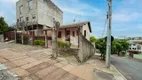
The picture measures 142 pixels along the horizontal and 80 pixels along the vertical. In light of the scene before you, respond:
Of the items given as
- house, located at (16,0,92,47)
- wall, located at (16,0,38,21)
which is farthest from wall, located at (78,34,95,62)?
wall, located at (16,0,38,21)

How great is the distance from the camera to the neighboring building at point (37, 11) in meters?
20.5

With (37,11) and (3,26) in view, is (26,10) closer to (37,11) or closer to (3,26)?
(37,11)

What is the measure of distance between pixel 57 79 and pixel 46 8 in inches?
815

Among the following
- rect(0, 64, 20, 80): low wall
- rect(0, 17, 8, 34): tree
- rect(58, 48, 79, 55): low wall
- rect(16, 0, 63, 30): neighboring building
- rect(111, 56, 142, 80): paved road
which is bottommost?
rect(111, 56, 142, 80): paved road

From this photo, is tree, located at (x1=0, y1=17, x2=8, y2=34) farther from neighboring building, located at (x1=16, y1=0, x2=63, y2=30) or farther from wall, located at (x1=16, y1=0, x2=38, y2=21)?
wall, located at (x1=16, y1=0, x2=38, y2=21)

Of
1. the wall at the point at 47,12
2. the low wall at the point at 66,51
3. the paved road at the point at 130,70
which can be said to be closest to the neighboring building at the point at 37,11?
the wall at the point at 47,12

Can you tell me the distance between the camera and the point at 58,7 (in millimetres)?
27703

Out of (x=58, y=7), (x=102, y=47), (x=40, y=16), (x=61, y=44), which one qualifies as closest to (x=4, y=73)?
(x=61, y=44)

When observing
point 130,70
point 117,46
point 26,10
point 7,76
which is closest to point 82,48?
point 7,76

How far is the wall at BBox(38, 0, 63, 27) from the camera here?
68.7ft

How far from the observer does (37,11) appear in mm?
20172

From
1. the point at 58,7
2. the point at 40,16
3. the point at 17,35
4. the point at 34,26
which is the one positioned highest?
the point at 58,7

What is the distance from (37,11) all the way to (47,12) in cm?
318

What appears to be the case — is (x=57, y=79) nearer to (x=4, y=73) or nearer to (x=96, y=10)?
(x=4, y=73)
